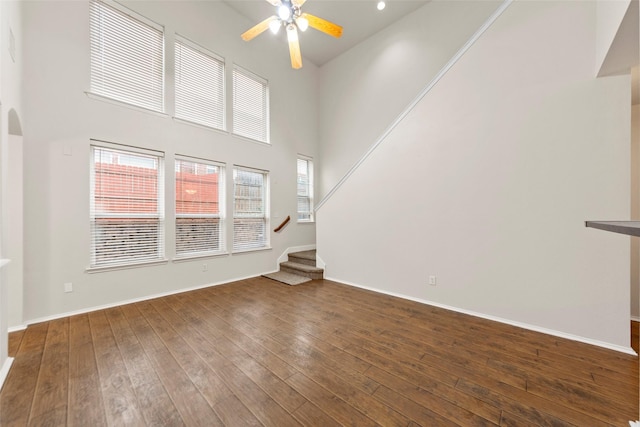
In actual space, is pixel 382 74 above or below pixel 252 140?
above

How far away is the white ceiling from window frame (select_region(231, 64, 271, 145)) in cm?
72

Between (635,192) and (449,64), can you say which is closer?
(635,192)

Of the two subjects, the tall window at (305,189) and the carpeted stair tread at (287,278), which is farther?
the tall window at (305,189)

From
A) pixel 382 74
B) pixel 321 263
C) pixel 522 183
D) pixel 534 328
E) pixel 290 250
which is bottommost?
pixel 534 328

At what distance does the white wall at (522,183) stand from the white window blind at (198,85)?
3.44 meters

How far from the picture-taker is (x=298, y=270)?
5.10 m

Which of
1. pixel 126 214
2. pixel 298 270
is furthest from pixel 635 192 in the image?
pixel 126 214

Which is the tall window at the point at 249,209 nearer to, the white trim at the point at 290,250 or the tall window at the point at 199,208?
the tall window at the point at 199,208

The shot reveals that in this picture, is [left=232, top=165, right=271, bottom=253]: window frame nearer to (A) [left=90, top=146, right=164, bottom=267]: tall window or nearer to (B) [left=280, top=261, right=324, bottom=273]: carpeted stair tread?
(B) [left=280, top=261, right=324, bottom=273]: carpeted stair tread

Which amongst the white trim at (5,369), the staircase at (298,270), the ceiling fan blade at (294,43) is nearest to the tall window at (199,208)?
the staircase at (298,270)

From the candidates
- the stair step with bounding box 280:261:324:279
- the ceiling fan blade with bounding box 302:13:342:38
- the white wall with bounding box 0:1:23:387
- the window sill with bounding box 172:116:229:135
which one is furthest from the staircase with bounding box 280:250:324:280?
the ceiling fan blade with bounding box 302:13:342:38

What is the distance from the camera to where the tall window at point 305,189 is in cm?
647

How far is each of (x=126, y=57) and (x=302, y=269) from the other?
4.65 meters

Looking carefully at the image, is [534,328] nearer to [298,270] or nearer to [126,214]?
[298,270]
